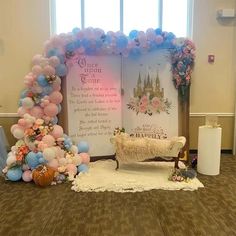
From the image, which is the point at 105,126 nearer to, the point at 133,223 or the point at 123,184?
the point at 123,184

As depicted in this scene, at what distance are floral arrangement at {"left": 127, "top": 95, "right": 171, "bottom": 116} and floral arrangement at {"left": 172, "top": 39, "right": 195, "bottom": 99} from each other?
31 centimetres

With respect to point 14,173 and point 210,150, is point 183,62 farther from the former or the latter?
point 14,173

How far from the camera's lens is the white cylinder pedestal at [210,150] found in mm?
3643

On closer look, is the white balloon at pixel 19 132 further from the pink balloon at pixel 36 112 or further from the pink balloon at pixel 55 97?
the pink balloon at pixel 55 97

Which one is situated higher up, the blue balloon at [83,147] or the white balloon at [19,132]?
the white balloon at [19,132]

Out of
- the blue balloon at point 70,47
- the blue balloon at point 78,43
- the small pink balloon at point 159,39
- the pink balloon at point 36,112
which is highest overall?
the small pink balloon at point 159,39

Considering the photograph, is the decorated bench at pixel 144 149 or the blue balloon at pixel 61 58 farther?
the blue balloon at pixel 61 58

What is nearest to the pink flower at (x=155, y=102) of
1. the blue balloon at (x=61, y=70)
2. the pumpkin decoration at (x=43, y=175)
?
the blue balloon at (x=61, y=70)

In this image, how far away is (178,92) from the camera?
4.23m

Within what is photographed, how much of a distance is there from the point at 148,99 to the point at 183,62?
27.3 inches

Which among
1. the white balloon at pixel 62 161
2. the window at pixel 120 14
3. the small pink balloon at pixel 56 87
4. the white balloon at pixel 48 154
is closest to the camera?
the white balloon at pixel 48 154

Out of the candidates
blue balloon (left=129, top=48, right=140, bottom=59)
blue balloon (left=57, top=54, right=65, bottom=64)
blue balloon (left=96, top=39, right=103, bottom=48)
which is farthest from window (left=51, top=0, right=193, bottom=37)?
blue balloon (left=57, top=54, right=65, bottom=64)

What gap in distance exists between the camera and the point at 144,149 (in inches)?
144

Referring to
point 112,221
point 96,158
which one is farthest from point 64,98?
point 112,221
